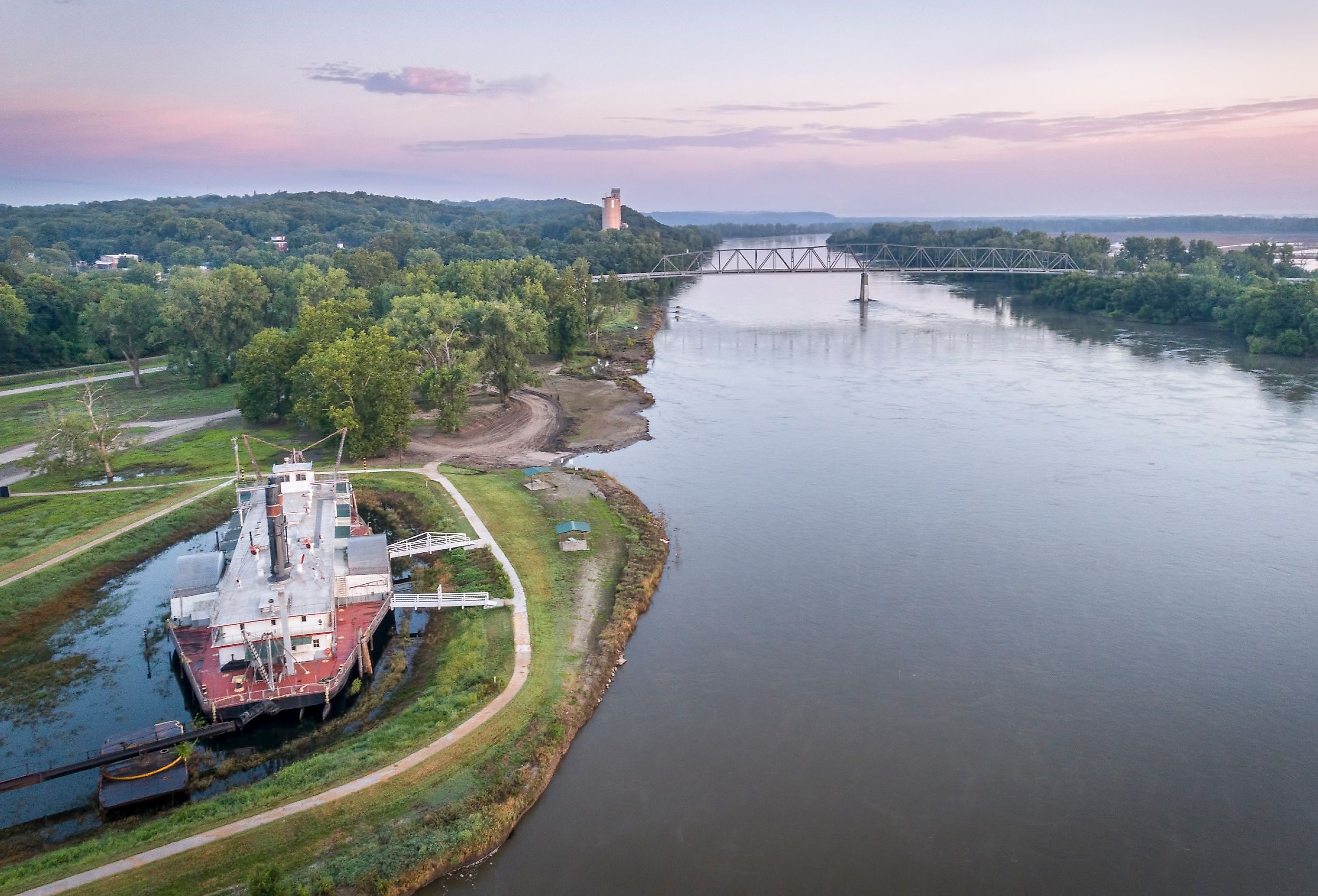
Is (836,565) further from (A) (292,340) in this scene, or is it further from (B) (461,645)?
(A) (292,340)

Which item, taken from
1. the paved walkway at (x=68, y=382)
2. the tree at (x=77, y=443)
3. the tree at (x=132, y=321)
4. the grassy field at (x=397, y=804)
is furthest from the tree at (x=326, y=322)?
the grassy field at (x=397, y=804)

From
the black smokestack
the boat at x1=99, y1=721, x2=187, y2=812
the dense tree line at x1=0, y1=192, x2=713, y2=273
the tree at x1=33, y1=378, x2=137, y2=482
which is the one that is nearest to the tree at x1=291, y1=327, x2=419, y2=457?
the tree at x1=33, y1=378, x2=137, y2=482

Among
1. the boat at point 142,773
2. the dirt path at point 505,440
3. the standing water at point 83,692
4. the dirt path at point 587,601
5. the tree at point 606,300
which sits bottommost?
the standing water at point 83,692

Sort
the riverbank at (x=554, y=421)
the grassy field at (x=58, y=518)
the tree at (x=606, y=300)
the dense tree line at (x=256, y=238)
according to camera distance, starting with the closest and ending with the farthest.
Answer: the grassy field at (x=58, y=518)
the riverbank at (x=554, y=421)
the tree at (x=606, y=300)
the dense tree line at (x=256, y=238)

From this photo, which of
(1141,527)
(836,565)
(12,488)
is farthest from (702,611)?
(12,488)

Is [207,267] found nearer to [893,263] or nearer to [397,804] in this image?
[893,263]

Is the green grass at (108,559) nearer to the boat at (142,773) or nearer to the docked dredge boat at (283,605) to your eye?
the docked dredge boat at (283,605)
